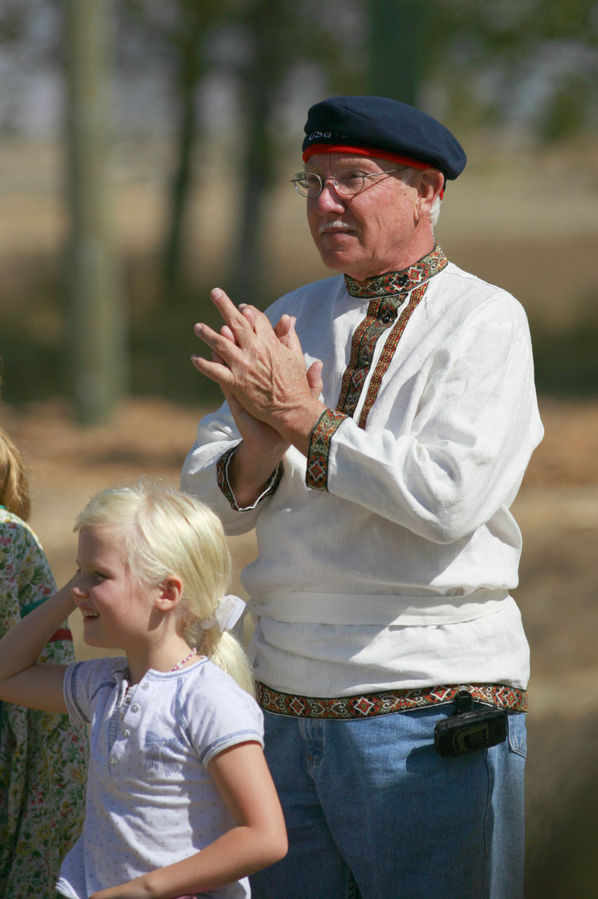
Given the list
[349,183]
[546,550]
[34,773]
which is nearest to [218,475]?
[349,183]

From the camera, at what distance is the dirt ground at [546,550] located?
3268 millimetres

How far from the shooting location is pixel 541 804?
354 centimetres

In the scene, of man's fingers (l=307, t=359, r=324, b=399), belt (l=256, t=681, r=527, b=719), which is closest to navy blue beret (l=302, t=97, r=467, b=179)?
man's fingers (l=307, t=359, r=324, b=399)

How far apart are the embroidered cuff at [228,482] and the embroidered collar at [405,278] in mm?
384

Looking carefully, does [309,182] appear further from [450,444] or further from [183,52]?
[183,52]

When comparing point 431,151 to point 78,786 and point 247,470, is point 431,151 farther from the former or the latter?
point 78,786

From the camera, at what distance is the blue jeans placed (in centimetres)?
215

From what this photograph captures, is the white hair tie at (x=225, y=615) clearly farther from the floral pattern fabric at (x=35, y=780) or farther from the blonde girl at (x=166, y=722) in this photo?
the floral pattern fabric at (x=35, y=780)

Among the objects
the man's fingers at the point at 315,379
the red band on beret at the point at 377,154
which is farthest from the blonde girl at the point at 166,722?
the red band on beret at the point at 377,154

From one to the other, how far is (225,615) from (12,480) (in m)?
0.85

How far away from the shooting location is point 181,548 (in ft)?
6.51

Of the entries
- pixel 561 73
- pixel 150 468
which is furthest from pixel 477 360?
pixel 561 73

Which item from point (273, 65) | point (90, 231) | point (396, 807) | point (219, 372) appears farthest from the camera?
point (273, 65)

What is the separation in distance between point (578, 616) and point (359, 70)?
1206 cm
